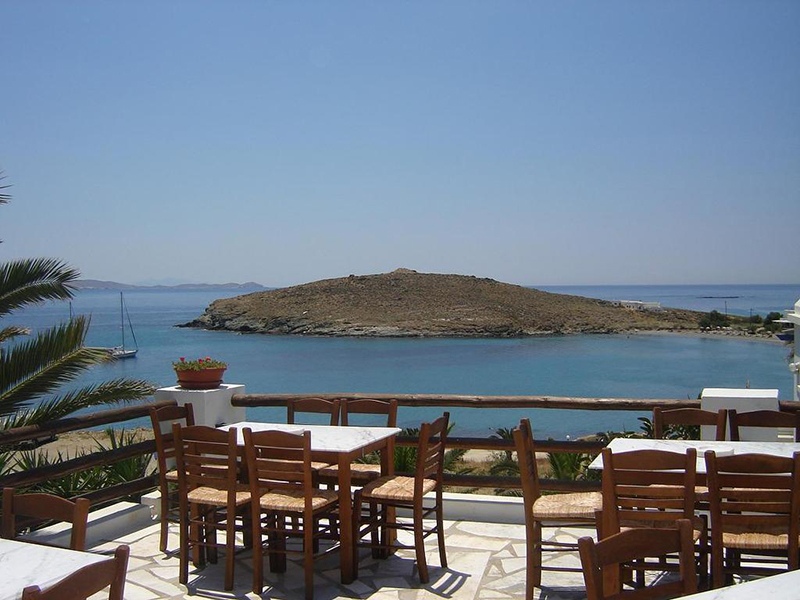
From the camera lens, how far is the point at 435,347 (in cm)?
6594

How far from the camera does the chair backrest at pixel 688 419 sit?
5527 millimetres

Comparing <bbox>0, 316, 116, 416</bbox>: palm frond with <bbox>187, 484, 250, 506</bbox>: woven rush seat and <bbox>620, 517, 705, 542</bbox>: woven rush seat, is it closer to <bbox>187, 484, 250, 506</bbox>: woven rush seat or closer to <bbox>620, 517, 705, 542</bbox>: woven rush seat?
<bbox>187, 484, 250, 506</bbox>: woven rush seat

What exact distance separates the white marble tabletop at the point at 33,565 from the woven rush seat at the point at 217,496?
206cm

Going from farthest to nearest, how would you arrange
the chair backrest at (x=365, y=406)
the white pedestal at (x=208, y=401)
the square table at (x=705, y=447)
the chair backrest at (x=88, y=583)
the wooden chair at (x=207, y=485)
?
the white pedestal at (x=208, y=401) → the chair backrest at (x=365, y=406) → the wooden chair at (x=207, y=485) → the square table at (x=705, y=447) → the chair backrest at (x=88, y=583)

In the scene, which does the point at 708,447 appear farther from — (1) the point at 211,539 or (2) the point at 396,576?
(1) the point at 211,539

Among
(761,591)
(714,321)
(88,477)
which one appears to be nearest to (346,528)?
(761,591)

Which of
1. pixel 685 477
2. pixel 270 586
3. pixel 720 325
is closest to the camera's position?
pixel 685 477

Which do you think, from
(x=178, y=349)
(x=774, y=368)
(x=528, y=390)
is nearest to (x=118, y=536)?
(x=528, y=390)

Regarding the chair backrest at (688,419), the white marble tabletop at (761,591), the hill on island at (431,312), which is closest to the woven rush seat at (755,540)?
the chair backrest at (688,419)

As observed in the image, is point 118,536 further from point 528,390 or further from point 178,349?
point 178,349

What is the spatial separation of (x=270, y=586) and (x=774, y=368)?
174 feet

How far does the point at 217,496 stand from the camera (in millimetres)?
5344

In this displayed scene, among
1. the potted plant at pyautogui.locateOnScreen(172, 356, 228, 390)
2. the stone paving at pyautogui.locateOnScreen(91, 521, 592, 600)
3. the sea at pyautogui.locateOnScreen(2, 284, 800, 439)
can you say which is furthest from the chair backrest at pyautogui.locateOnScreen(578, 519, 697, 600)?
the sea at pyautogui.locateOnScreen(2, 284, 800, 439)

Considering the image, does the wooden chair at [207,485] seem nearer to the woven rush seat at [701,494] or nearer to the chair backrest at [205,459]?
the chair backrest at [205,459]
